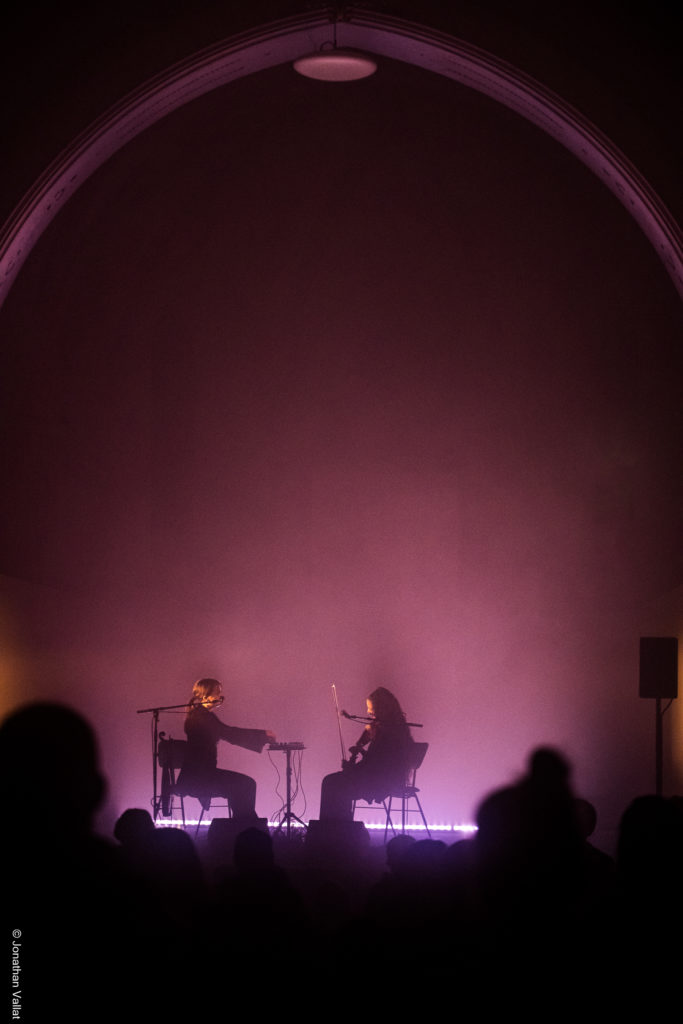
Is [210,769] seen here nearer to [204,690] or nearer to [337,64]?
[204,690]

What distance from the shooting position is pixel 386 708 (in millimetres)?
8633

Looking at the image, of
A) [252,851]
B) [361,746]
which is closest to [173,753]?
[361,746]

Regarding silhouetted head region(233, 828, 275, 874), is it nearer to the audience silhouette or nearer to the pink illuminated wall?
the audience silhouette

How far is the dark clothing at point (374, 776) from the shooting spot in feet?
27.2

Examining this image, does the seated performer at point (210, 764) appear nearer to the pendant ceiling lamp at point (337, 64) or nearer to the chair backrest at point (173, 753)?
the chair backrest at point (173, 753)

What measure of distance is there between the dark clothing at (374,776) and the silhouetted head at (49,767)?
653cm

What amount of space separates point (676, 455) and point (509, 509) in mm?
1522

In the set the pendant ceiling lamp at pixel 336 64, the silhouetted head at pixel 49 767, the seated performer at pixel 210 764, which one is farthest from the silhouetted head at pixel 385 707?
the silhouetted head at pixel 49 767

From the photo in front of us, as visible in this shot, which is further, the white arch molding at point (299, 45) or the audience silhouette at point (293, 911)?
the white arch molding at point (299, 45)

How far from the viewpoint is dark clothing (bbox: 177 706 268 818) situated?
8289mm

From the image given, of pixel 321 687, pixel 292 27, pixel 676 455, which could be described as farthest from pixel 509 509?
pixel 292 27

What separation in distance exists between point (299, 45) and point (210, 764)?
5298 mm

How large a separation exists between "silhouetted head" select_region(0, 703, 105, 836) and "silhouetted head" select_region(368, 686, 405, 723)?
6750 millimetres

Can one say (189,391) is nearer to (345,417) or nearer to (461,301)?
(345,417)
